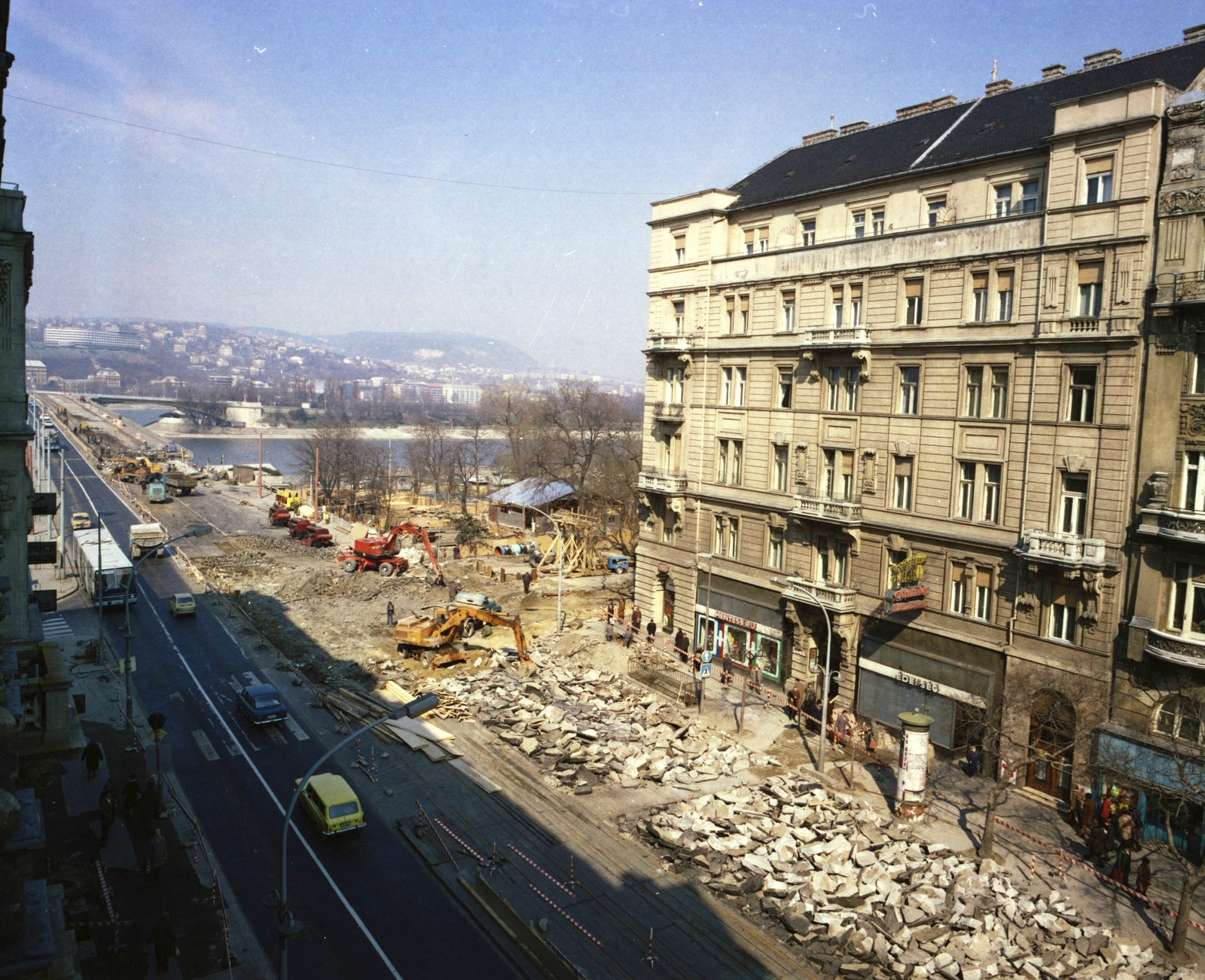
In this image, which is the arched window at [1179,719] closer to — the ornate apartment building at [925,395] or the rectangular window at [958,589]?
the ornate apartment building at [925,395]

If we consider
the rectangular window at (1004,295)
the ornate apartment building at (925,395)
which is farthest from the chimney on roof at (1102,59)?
the rectangular window at (1004,295)

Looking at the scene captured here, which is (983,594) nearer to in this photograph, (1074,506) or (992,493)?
(992,493)

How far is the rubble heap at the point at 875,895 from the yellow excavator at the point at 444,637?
1627 cm

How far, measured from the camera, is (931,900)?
22031 millimetres

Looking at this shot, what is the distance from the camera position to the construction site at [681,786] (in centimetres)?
2117

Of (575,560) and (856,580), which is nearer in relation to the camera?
(856,580)

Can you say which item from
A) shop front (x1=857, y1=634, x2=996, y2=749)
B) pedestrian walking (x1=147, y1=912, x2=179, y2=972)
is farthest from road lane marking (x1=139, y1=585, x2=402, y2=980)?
shop front (x1=857, y1=634, x2=996, y2=749)

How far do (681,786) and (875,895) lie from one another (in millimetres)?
8812

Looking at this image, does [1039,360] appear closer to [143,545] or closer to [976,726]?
[976,726]

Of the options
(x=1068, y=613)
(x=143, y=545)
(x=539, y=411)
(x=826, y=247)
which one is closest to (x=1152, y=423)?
(x=1068, y=613)

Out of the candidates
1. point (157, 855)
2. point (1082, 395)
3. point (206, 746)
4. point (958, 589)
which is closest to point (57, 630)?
point (206, 746)

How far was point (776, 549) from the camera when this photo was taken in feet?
135

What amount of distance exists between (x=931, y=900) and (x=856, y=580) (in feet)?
53.4

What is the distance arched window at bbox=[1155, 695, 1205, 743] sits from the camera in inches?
1004
